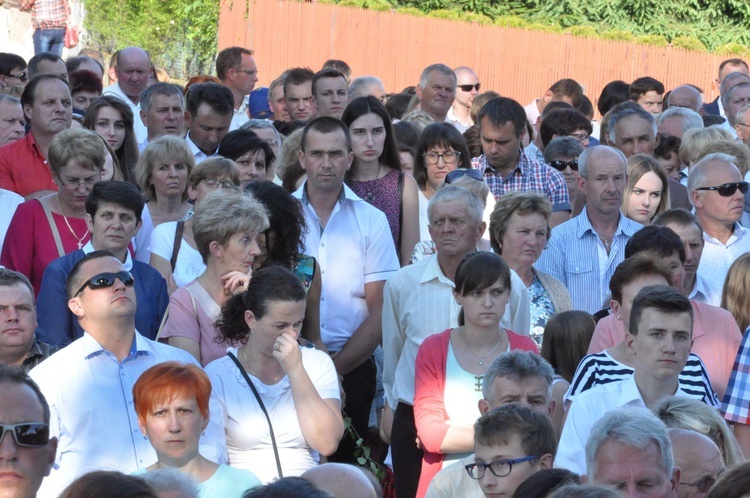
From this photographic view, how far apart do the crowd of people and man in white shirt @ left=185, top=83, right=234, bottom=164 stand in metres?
0.03

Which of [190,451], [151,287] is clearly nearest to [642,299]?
[190,451]

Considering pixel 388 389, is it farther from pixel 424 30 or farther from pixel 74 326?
pixel 424 30

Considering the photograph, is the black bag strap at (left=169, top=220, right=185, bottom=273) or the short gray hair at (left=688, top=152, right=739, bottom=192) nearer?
the black bag strap at (left=169, top=220, right=185, bottom=273)

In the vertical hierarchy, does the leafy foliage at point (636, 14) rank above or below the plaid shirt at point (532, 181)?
above

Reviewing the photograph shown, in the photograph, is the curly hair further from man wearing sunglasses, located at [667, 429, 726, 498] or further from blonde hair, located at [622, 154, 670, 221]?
blonde hair, located at [622, 154, 670, 221]

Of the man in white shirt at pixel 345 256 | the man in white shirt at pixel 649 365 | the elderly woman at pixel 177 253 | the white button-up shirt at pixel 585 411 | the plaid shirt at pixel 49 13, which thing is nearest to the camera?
the white button-up shirt at pixel 585 411

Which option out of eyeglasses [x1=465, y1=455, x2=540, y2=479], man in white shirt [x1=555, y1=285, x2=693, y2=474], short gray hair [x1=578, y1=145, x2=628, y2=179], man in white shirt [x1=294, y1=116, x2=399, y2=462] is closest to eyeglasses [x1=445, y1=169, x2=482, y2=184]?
man in white shirt [x1=294, y1=116, x2=399, y2=462]

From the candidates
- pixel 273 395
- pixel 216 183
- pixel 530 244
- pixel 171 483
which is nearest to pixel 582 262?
pixel 530 244

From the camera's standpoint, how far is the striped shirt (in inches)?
222

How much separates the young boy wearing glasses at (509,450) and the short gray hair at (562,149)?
5065 millimetres

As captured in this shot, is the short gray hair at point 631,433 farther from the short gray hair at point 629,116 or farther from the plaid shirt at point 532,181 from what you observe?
A: the short gray hair at point 629,116

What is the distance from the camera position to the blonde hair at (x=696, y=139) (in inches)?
387

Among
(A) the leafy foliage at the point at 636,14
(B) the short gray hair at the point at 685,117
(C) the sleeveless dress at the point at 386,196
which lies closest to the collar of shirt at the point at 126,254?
(C) the sleeveless dress at the point at 386,196

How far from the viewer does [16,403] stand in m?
3.66
